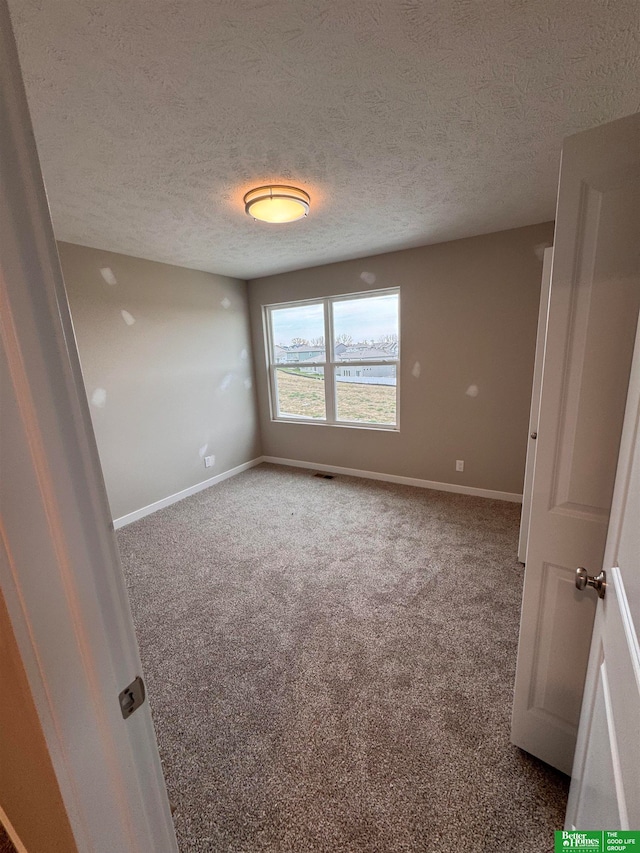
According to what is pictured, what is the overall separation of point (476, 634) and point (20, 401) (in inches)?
87.3

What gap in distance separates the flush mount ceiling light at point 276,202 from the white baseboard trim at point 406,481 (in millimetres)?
2852

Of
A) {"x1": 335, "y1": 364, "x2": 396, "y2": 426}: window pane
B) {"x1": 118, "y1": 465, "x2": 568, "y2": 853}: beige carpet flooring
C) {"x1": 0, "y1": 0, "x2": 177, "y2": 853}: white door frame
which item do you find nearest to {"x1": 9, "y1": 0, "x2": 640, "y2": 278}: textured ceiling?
{"x1": 0, "y1": 0, "x2": 177, "y2": 853}: white door frame

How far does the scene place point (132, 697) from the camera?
587 millimetres

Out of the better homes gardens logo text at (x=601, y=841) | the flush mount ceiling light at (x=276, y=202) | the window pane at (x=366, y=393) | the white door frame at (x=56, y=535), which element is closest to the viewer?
the white door frame at (x=56, y=535)

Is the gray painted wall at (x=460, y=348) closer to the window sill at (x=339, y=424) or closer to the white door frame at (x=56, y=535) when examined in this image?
the window sill at (x=339, y=424)

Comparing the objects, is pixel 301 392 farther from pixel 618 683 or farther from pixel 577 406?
pixel 618 683

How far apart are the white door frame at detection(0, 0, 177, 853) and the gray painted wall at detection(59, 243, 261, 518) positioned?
9.84ft

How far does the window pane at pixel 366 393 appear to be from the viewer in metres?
3.93

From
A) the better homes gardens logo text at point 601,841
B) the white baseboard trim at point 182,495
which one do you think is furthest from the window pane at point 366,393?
the better homes gardens logo text at point 601,841

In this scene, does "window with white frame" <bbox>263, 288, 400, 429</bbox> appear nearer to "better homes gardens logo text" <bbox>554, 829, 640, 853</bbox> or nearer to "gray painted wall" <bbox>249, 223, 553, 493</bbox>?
"gray painted wall" <bbox>249, 223, 553, 493</bbox>

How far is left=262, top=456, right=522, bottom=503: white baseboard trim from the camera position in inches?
137

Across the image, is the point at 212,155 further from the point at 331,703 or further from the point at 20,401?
the point at 331,703

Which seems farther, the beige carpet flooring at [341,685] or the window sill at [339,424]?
the window sill at [339,424]

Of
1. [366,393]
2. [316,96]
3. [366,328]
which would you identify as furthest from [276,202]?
[366,393]
